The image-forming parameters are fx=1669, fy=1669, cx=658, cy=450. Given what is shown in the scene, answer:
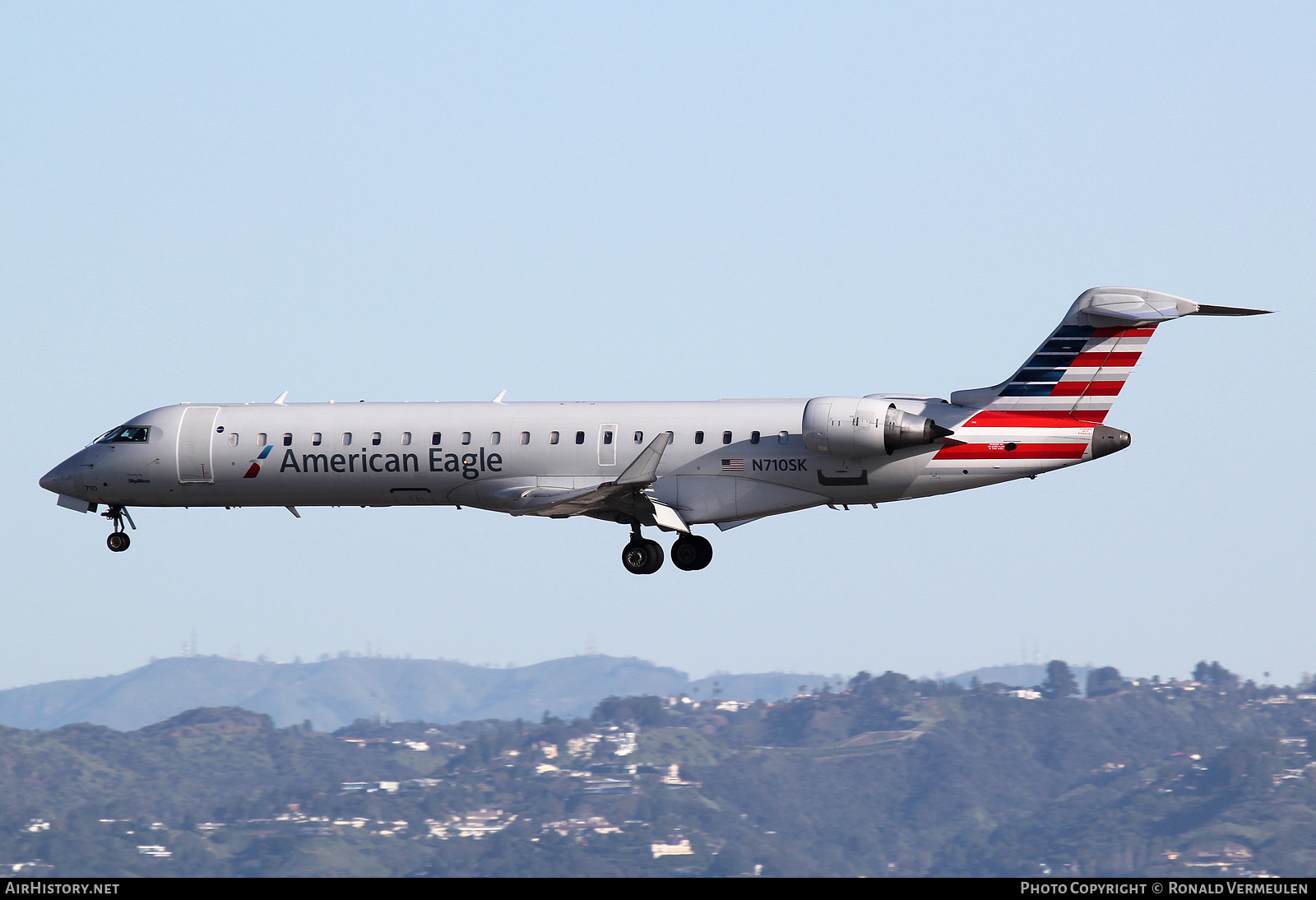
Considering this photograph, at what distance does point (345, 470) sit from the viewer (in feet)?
133

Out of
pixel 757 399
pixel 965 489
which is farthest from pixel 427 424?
pixel 965 489

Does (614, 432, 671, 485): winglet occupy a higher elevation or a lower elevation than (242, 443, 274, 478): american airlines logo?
lower

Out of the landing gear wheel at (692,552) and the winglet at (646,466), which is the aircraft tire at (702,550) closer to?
the landing gear wheel at (692,552)

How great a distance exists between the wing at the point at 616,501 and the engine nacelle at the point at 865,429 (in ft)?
11.4

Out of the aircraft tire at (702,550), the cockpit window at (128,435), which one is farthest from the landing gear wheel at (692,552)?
the cockpit window at (128,435)

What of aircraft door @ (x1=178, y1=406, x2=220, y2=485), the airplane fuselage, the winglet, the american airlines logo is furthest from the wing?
aircraft door @ (x1=178, y1=406, x2=220, y2=485)

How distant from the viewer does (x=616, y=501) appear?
38438 mm

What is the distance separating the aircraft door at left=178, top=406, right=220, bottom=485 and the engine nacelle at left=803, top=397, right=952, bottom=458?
1505 cm

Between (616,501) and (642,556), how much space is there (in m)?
1.86

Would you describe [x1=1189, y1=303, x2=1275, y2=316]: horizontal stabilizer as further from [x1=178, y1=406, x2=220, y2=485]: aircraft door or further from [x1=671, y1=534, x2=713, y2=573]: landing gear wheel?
[x1=178, y1=406, x2=220, y2=485]: aircraft door

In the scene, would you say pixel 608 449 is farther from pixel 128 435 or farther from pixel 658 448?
pixel 128 435

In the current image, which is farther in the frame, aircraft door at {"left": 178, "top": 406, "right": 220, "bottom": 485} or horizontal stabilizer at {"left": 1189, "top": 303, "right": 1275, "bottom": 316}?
aircraft door at {"left": 178, "top": 406, "right": 220, "bottom": 485}

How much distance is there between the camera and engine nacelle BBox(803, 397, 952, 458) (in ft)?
122
